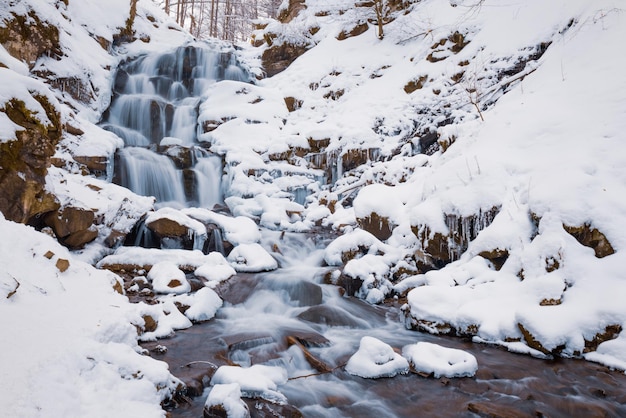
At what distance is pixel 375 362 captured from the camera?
3.49 metres

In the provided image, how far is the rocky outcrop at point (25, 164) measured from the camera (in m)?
4.12

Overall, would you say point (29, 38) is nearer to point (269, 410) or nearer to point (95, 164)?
point (95, 164)

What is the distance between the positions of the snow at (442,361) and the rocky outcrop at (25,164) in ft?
15.6

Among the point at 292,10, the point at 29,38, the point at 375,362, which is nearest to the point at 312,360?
the point at 375,362

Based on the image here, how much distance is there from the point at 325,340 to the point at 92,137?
7676 millimetres

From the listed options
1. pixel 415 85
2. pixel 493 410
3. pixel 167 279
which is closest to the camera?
pixel 493 410

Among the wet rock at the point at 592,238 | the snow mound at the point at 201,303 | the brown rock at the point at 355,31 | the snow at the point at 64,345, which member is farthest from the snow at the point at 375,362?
the brown rock at the point at 355,31

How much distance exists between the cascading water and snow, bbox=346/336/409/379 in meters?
7.07

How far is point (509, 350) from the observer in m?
3.73

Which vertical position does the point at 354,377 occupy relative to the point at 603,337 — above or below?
below

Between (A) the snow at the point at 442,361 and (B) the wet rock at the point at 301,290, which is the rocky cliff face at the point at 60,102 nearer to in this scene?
(B) the wet rock at the point at 301,290

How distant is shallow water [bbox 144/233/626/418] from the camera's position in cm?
294

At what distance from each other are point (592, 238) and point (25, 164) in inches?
259

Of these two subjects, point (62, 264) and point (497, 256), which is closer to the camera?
point (62, 264)
